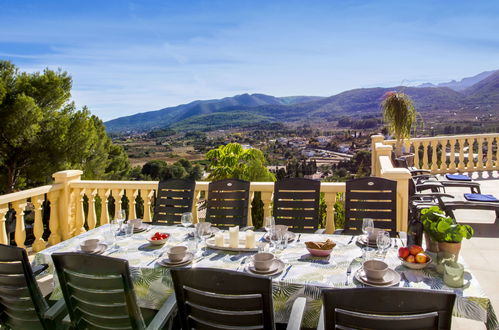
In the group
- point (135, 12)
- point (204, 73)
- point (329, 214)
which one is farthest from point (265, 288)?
point (204, 73)

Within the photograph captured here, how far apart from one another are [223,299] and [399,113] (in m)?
7.01

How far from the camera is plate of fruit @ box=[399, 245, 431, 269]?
189 centimetres

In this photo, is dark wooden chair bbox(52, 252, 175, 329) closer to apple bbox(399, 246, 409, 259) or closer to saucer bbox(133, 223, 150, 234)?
saucer bbox(133, 223, 150, 234)

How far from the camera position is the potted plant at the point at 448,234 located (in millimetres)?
1893

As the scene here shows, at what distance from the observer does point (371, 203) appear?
3.06 metres

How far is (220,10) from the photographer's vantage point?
1009 cm

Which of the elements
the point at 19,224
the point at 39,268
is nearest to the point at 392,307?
the point at 39,268

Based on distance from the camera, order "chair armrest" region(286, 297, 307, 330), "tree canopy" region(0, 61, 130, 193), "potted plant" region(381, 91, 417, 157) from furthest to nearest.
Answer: "tree canopy" region(0, 61, 130, 193), "potted plant" region(381, 91, 417, 157), "chair armrest" region(286, 297, 307, 330)

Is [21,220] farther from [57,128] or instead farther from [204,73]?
[204,73]

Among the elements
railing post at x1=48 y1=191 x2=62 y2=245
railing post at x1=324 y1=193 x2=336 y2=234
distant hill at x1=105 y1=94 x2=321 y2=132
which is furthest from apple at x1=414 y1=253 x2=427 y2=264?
distant hill at x1=105 y1=94 x2=321 y2=132

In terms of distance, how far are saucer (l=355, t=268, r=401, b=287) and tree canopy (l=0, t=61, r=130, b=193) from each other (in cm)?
1074

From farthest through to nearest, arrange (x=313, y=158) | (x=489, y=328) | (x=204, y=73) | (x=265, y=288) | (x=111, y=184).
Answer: (x=204, y=73)
(x=313, y=158)
(x=111, y=184)
(x=489, y=328)
(x=265, y=288)

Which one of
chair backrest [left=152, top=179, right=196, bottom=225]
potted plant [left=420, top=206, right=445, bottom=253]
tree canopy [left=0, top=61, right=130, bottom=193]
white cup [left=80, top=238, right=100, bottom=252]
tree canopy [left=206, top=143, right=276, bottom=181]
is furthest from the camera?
tree canopy [left=0, top=61, right=130, bottom=193]

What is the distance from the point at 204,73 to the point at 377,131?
473 inches
